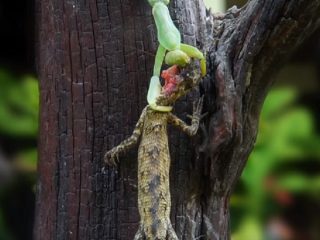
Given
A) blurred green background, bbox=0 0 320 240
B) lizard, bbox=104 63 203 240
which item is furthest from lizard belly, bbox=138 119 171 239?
blurred green background, bbox=0 0 320 240

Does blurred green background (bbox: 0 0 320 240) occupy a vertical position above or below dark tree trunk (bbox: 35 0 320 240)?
above

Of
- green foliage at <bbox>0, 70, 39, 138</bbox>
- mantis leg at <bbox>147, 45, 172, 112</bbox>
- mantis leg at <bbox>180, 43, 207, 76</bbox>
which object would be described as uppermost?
green foliage at <bbox>0, 70, 39, 138</bbox>

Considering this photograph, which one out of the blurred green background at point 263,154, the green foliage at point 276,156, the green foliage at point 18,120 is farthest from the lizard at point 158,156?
the green foliage at point 18,120

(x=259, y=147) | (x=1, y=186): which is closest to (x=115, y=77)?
(x=259, y=147)

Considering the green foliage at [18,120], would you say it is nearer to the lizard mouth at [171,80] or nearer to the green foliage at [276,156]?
the green foliage at [276,156]

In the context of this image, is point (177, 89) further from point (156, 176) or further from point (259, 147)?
point (259, 147)

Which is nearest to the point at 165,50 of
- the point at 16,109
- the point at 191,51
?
the point at 191,51

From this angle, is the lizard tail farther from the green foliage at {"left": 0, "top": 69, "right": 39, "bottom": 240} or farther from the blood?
the green foliage at {"left": 0, "top": 69, "right": 39, "bottom": 240}

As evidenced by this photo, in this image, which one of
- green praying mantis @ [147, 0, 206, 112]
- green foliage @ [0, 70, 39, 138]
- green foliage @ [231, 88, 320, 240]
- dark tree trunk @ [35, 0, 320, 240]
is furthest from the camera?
green foliage @ [0, 70, 39, 138]

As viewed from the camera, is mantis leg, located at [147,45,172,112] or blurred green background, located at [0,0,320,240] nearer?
mantis leg, located at [147,45,172,112]
